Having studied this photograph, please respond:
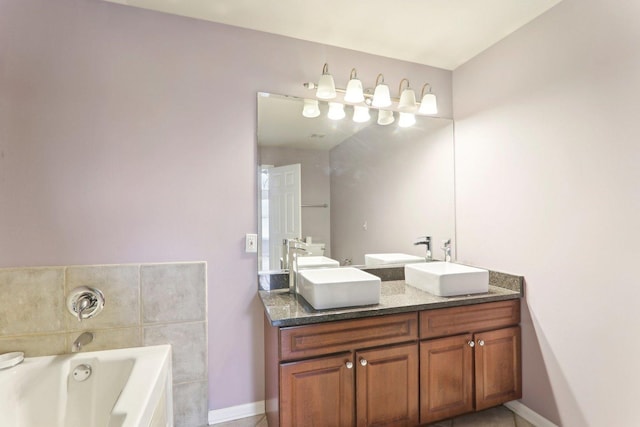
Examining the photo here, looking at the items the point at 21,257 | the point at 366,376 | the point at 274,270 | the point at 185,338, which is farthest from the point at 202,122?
the point at 366,376

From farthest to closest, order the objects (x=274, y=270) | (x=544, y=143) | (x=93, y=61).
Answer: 1. (x=274, y=270)
2. (x=544, y=143)
3. (x=93, y=61)

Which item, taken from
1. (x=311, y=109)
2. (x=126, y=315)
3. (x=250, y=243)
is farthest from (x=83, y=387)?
(x=311, y=109)

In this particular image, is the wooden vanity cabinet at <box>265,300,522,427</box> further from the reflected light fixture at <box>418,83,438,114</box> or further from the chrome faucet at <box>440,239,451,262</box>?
the reflected light fixture at <box>418,83,438,114</box>

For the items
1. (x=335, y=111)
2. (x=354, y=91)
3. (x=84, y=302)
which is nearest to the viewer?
(x=84, y=302)

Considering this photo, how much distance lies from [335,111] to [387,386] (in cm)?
175

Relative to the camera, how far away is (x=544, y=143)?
1774 millimetres

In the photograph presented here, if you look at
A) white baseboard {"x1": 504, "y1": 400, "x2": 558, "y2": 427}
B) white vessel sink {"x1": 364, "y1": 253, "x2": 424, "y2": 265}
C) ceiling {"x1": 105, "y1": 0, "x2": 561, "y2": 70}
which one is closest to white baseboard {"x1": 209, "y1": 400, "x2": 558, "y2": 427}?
white baseboard {"x1": 504, "y1": 400, "x2": 558, "y2": 427}

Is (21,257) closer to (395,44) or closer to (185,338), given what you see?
(185,338)

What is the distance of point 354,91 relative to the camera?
6.66ft

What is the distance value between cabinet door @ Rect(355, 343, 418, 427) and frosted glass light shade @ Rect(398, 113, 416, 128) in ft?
5.21

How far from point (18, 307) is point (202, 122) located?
1366 mm

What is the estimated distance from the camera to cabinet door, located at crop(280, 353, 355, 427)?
1.46 m

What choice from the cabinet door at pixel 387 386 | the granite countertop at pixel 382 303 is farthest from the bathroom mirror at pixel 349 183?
the cabinet door at pixel 387 386

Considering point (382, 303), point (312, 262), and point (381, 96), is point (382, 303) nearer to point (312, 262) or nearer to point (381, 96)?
point (312, 262)
